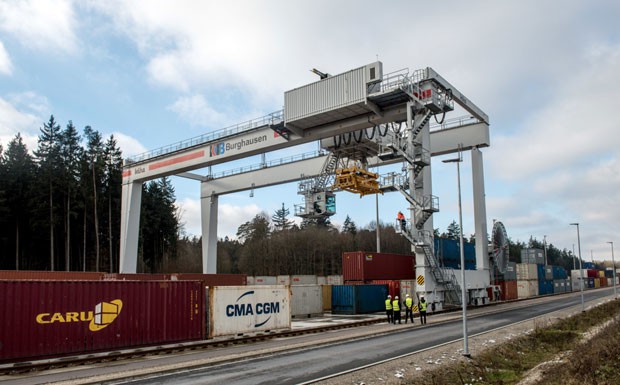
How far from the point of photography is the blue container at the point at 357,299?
30.6 m

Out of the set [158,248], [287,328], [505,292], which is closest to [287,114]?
[287,328]

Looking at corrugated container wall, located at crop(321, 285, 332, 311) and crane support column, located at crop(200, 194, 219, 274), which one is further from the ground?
crane support column, located at crop(200, 194, 219, 274)

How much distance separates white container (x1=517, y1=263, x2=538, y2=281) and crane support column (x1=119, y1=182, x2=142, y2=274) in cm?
4088

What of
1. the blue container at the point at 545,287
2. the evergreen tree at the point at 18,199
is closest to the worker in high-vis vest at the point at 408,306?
the blue container at the point at 545,287

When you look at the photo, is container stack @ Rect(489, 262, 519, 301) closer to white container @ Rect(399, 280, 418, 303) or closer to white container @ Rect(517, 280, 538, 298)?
white container @ Rect(517, 280, 538, 298)

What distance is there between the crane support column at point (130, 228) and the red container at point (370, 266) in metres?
16.3

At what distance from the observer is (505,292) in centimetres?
4353

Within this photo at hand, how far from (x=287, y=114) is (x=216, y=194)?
Answer: 1751 cm

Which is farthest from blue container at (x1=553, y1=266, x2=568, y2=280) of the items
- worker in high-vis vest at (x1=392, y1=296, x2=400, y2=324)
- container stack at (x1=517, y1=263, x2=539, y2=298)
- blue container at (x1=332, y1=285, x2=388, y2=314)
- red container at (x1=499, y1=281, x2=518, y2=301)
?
worker in high-vis vest at (x1=392, y1=296, x2=400, y2=324)

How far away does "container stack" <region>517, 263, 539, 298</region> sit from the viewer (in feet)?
171

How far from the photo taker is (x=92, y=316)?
15555 mm

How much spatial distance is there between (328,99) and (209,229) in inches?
823

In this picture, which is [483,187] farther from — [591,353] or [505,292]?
[591,353]

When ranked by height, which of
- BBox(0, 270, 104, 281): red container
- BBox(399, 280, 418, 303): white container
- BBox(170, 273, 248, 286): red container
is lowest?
BBox(399, 280, 418, 303): white container
